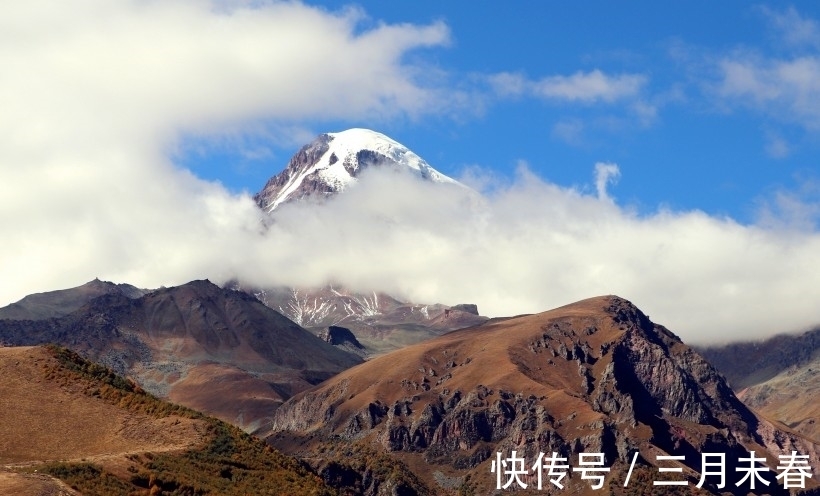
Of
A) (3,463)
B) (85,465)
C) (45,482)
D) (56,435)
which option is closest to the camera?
(45,482)

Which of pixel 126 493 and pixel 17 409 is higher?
pixel 17 409

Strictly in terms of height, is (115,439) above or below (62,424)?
below

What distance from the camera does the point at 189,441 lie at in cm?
13938

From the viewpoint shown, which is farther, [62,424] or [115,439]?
[62,424]

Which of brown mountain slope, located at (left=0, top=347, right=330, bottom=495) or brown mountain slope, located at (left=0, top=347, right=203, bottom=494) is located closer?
brown mountain slope, located at (left=0, top=347, right=330, bottom=495)

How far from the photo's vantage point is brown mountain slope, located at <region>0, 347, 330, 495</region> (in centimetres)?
12189

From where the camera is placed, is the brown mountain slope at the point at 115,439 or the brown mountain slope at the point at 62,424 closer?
the brown mountain slope at the point at 115,439

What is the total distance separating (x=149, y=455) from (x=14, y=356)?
32.2 m

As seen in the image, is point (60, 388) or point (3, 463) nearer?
point (3, 463)

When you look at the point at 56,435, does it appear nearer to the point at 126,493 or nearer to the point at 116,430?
the point at 116,430

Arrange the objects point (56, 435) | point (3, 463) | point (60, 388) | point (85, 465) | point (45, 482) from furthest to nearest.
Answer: point (60, 388) < point (56, 435) < point (3, 463) < point (85, 465) < point (45, 482)

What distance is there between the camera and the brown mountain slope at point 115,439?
4799 inches

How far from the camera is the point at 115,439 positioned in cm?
13662

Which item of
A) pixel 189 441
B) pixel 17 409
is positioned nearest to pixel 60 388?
pixel 17 409
